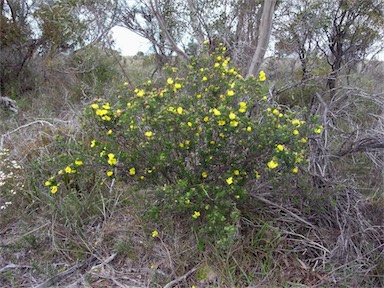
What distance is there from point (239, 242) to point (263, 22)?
3.01m

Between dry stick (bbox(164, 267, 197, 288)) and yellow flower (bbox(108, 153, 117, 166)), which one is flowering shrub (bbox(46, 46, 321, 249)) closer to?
yellow flower (bbox(108, 153, 117, 166))

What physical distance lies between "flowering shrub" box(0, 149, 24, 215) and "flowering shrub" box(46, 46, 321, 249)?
33.0 inches

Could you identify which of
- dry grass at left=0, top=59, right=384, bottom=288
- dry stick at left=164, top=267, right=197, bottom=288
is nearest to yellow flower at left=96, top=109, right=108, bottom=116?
dry grass at left=0, top=59, right=384, bottom=288

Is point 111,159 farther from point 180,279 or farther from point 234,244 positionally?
point 234,244

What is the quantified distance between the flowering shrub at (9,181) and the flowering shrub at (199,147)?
2.75 feet

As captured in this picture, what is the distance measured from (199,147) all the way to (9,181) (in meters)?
1.84

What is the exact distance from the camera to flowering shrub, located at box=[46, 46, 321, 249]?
87.7 inches

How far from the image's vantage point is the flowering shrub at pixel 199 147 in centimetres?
223

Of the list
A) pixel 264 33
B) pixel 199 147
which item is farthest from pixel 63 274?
pixel 264 33

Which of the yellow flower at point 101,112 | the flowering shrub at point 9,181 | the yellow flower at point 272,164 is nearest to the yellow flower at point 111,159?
the yellow flower at point 101,112

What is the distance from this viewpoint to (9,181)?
3.14m

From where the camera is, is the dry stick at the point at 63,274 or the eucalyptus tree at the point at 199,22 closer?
the dry stick at the point at 63,274

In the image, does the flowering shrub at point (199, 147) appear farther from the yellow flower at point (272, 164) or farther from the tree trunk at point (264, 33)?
the tree trunk at point (264, 33)

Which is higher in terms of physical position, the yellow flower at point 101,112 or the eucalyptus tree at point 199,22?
the eucalyptus tree at point 199,22
